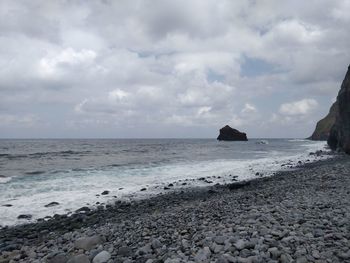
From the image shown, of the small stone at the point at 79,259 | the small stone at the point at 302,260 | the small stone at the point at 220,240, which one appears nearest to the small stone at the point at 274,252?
the small stone at the point at 302,260

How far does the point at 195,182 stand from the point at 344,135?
29.6 meters

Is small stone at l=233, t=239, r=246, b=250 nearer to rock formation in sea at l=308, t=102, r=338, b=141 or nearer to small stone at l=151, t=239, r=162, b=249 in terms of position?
small stone at l=151, t=239, r=162, b=249

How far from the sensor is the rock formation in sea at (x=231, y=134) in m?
168

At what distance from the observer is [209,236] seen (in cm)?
802

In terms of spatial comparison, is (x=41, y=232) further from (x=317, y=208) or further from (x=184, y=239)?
(x=317, y=208)

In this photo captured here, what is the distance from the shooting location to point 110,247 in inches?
336

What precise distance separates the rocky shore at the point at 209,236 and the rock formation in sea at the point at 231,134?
15548 centimetres

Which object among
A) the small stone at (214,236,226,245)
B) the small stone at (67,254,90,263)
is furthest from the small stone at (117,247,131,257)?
the small stone at (214,236,226,245)

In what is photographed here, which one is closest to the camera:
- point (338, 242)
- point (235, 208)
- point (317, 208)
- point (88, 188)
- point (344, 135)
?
point (338, 242)

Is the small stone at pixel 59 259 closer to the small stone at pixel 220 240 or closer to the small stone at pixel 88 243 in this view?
the small stone at pixel 88 243

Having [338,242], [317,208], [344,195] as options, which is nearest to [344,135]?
[344,195]

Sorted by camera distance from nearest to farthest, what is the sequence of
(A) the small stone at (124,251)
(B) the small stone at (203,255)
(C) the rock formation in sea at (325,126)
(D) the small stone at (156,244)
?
(B) the small stone at (203,255) < (A) the small stone at (124,251) < (D) the small stone at (156,244) < (C) the rock formation in sea at (325,126)

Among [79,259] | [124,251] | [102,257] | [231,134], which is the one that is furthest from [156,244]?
[231,134]

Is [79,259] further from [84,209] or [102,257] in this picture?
[84,209]
